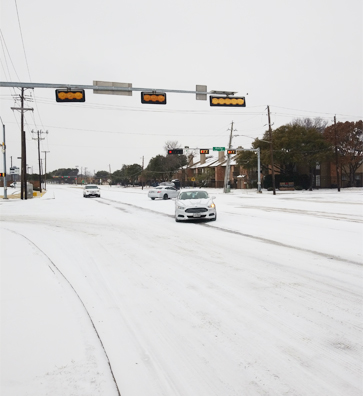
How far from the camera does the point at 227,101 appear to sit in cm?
1500

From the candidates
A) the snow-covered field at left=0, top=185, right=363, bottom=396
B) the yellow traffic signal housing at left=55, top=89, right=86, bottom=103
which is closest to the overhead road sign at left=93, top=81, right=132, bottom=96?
the yellow traffic signal housing at left=55, top=89, right=86, bottom=103

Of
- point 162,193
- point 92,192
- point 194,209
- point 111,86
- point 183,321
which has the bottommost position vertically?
point 183,321

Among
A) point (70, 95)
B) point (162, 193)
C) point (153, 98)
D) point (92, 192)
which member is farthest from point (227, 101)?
point (92, 192)

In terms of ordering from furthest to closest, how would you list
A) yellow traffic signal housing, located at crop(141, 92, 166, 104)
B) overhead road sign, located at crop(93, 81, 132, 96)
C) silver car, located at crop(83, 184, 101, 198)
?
silver car, located at crop(83, 184, 101, 198)
yellow traffic signal housing, located at crop(141, 92, 166, 104)
overhead road sign, located at crop(93, 81, 132, 96)

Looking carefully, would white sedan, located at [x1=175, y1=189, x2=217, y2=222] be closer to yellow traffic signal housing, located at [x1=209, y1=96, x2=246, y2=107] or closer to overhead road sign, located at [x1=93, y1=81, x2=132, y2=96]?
yellow traffic signal housing, located at [x1=209, y1=96, x2=246, y2=107]

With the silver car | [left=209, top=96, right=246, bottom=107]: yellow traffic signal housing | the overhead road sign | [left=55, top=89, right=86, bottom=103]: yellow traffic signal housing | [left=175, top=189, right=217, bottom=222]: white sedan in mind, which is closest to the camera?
[left=55, top=89, right=86, bottom=103]: yellow traffic signal housing

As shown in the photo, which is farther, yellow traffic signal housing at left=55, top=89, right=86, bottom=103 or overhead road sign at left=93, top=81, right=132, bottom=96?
overhead road sign at left=93, top=81, right=132, bottom=96

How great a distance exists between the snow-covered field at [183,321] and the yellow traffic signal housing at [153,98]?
7.56 m

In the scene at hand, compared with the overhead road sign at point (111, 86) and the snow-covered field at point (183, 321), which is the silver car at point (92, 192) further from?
the snow-covered field at point (183, 321)

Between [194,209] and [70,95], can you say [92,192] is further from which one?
[194,209]

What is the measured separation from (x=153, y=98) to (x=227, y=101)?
317 centimetres

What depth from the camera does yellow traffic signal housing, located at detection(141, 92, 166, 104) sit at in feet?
47.5

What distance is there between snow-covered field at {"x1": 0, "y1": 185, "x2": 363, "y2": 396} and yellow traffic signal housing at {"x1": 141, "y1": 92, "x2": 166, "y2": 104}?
24.8 ft

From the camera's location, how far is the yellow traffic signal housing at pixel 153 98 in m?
14.5
